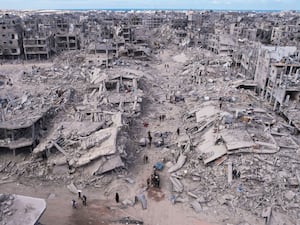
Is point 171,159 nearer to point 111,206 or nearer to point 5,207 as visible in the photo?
point 111,206

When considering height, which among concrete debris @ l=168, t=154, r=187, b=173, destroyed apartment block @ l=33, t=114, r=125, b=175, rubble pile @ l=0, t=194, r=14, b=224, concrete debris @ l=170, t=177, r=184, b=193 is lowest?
concrete debris @ l=170, t=177, r=184, b=193

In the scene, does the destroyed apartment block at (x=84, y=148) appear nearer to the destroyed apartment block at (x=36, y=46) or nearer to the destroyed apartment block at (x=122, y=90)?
the destroyed apartment block at (x=122, y=90)

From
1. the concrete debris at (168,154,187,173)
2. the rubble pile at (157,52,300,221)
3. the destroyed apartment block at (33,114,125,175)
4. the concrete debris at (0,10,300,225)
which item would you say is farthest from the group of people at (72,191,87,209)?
the concrete debris at (168,154,187,173)

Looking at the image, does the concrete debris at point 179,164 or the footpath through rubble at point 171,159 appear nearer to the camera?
the footpath through rubble at point 171,159

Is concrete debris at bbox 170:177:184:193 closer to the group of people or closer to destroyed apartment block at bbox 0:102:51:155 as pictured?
the group of people

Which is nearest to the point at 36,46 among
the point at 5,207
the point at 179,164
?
the point at 179,164

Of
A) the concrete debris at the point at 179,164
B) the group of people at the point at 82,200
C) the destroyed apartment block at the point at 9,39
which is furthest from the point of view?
the destroyed apartment block at the point at 9,39

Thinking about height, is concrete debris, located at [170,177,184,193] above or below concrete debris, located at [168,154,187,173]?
below

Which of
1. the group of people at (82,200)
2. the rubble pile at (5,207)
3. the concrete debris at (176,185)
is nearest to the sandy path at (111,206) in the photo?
the group of people at (82,200)

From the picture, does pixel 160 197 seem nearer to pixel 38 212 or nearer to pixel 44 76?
pixel 38 212

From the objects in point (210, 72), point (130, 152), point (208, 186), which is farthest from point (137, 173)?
point (210, 72)

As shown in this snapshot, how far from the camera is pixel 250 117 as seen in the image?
24219 mm

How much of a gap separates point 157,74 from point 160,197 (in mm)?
31128

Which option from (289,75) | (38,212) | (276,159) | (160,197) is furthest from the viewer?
(289,75)
